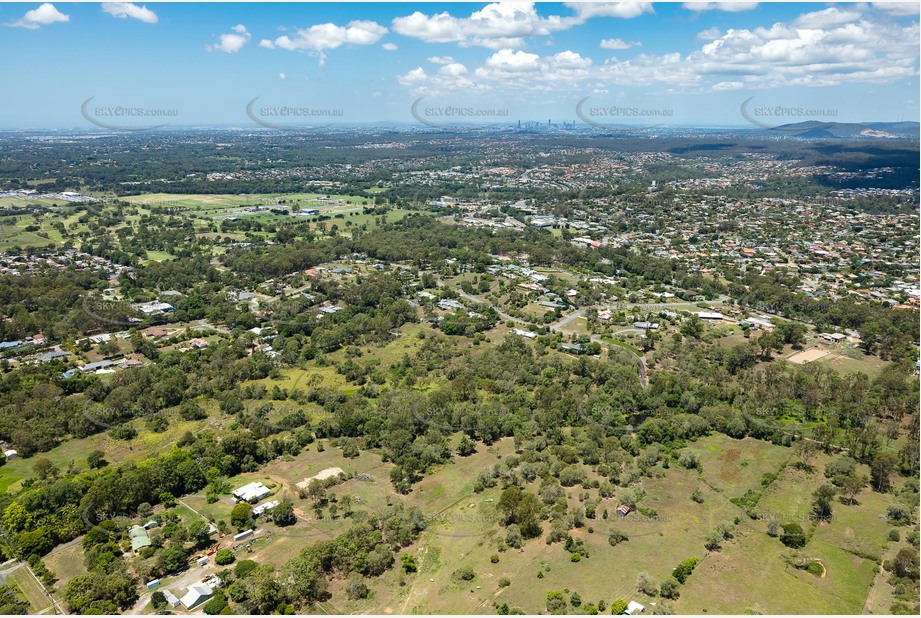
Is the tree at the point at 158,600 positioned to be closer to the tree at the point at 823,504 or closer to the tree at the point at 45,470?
the tree at the point at 45,470

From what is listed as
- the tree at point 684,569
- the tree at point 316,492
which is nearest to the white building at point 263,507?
the tree at point 316,492

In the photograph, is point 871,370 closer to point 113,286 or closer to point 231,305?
point 231,305

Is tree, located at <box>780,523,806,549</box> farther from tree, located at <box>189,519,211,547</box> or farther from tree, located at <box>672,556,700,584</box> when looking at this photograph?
tree, located at <box>189,519,211,547</box>

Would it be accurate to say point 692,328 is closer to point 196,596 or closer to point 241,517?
point 241,517

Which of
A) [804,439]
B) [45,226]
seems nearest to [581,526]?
[804,439]

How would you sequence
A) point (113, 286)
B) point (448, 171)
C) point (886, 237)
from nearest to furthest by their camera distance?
point (113, 286) → point (886, 237) → point (448, 171)

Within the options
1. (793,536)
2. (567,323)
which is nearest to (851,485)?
(793,536)

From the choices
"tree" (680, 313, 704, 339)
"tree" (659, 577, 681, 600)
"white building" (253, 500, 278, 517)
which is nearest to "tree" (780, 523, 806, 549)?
"tree" (659, 577, 681, 600)
